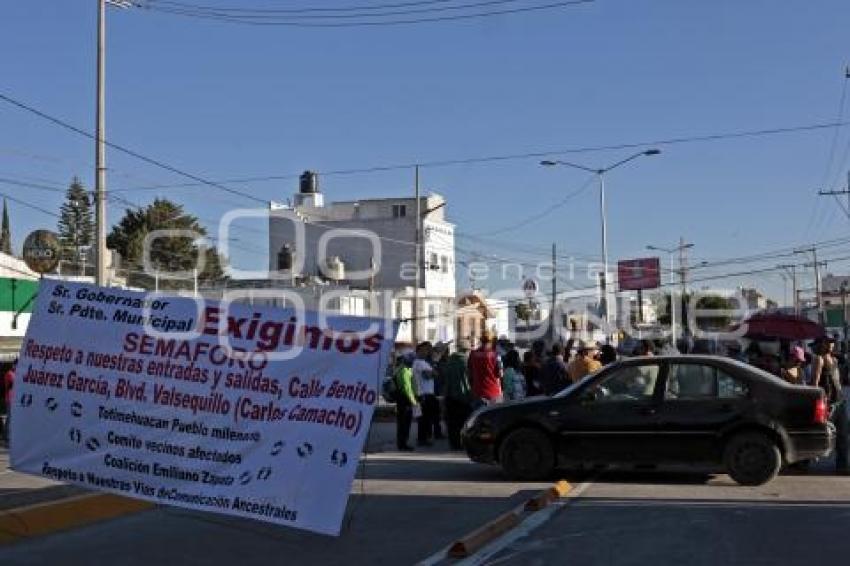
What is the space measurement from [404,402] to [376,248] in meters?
51.4

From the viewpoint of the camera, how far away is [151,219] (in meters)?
80.4

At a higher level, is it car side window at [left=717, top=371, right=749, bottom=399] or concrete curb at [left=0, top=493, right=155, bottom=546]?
car side window at [left=717, top=371, right=749, bottom=399]

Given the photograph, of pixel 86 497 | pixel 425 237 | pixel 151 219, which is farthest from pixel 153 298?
pixel 151 219

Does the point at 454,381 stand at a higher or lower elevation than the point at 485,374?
lower

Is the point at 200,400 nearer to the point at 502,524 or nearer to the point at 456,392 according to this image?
the point at 502,524

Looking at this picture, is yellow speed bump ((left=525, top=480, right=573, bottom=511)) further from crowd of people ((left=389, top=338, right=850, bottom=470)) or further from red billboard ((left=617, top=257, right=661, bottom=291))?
red billboard ((left=617, top=257, right=661, bottom=291))

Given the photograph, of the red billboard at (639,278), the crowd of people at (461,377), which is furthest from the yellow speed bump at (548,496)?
the red billboard at (639,278)

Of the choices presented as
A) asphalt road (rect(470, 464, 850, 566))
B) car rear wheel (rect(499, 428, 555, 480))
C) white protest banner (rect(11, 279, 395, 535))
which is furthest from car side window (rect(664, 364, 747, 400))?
white protest banner (rect(11, 279, 395, 535))

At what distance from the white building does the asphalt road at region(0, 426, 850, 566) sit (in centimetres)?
4982

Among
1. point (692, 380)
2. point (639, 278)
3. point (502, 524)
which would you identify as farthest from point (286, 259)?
point (502, 524)

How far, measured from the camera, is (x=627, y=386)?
12.6m

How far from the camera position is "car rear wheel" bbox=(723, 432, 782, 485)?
1202 centimetres

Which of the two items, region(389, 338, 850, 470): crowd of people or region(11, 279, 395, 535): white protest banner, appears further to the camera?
region(389, 338, 850, 470): crowd of people

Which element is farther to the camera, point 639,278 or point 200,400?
point 639,278
